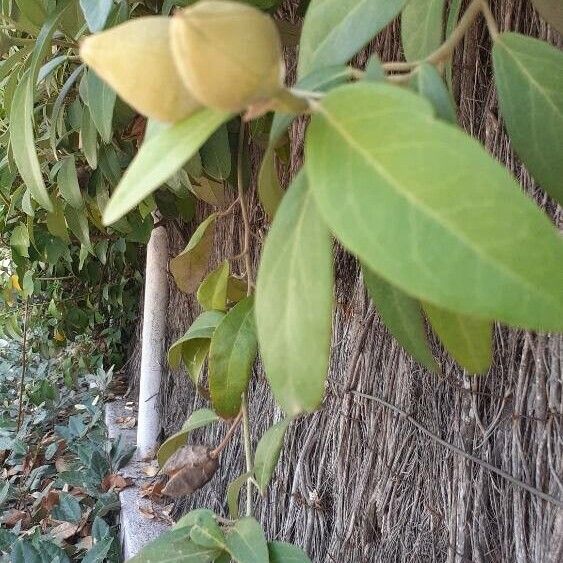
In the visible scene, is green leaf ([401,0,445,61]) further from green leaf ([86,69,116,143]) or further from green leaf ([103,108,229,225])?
green leaf ([86,69,116,143])

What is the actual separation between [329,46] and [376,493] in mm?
451

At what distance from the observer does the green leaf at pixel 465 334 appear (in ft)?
0.99

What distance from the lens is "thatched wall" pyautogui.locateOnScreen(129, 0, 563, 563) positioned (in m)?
0.43

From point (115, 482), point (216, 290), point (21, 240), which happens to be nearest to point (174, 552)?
point (216, 290)

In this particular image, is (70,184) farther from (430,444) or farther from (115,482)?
(115,482)

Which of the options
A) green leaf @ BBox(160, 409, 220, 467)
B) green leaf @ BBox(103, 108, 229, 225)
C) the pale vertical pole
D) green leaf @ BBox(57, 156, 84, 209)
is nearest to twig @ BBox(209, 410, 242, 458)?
green leaf @ BBox(160, 409, 220, 467)

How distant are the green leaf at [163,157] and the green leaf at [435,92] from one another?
3.3 inches

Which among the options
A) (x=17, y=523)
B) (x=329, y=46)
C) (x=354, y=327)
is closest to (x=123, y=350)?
(x=17, y=523)

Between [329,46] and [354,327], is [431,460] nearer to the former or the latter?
[354,327]

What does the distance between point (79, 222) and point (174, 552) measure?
72 centimetres

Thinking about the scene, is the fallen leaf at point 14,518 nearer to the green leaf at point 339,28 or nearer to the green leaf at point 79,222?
the green leaf at point 79,222

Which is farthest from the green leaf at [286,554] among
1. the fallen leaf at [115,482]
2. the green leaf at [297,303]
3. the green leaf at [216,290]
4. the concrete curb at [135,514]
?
the fallen leaf at [115,482]

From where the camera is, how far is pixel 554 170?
0.95 feet

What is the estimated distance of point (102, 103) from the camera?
1.95 ft
